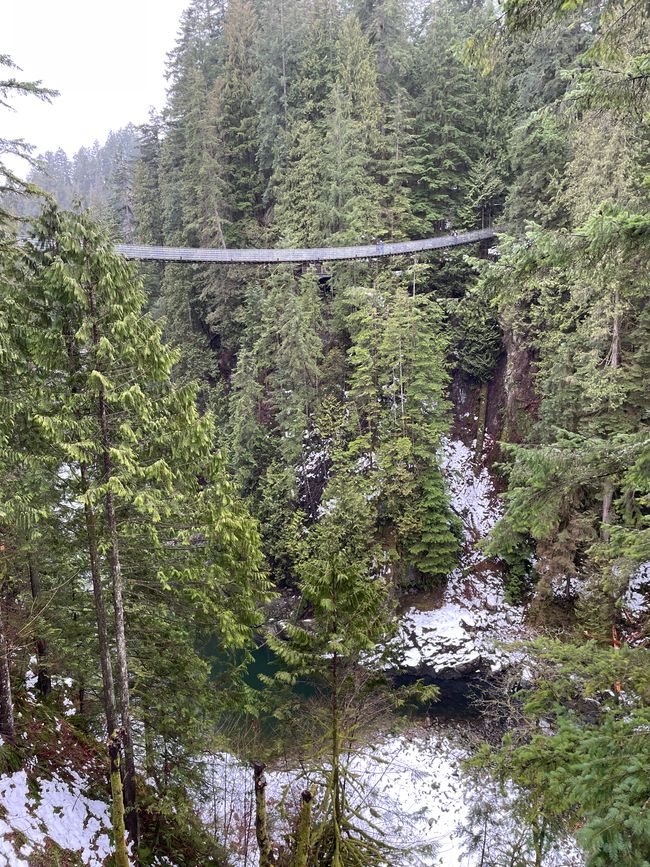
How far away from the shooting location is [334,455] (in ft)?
62.6

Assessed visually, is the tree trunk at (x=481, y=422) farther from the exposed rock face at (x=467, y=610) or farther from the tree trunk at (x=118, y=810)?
the tree trunk at (x=118, y=810)

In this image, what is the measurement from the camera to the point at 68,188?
238 feet

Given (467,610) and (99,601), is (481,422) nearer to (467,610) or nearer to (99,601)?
(467,610)

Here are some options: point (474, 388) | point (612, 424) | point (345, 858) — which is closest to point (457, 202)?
point (474, 388)

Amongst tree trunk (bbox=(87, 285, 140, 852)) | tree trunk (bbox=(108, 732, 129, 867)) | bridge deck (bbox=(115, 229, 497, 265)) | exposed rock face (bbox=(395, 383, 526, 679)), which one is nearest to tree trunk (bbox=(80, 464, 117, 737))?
tree trunk (bbox=(87, 285, 140, 852))

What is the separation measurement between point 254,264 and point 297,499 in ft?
41.2

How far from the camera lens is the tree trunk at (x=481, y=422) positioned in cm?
2158

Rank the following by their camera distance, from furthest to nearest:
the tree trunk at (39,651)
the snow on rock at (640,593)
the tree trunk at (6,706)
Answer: the snow on rock at (640,593), the tree trunk at (39,651), the tree trunk at (6,706)

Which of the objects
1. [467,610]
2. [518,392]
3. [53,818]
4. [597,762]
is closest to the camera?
[597,762]

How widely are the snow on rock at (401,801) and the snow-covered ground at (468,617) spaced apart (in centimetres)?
258

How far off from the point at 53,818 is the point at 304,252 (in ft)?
71.4

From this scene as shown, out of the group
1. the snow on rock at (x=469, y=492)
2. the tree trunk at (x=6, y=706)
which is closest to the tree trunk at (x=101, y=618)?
the tree trunk at (x=6, y=706)

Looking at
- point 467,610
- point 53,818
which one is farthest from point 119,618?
point 467,610

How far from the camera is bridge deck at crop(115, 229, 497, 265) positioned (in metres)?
23.2
